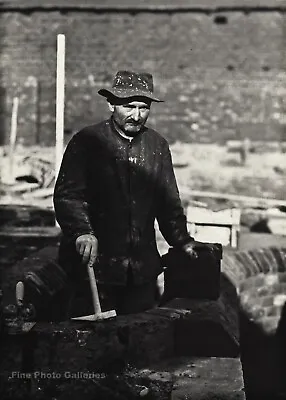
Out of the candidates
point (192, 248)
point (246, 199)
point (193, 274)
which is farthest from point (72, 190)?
point (246, 199)

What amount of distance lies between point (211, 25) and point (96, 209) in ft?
38.1

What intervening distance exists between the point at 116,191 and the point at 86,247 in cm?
38

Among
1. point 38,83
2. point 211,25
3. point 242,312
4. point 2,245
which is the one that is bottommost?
point 242,312

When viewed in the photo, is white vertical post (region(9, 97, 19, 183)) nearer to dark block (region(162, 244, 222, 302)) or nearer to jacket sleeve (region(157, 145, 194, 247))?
dark block (region(162, 244, 222, 302))

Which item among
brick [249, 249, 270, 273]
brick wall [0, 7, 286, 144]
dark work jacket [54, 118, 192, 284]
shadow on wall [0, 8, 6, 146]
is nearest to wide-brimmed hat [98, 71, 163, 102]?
dark work jacket [54, 118, 192, 284]

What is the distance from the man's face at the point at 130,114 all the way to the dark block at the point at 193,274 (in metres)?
0.87

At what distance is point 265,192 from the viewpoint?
14.0m

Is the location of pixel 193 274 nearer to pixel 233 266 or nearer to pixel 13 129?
pixel 233 266

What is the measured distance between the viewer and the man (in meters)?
3.51

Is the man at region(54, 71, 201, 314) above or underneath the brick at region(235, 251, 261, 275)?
above

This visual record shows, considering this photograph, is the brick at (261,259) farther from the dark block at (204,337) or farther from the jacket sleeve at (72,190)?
the jacket sleeve at (72,190)

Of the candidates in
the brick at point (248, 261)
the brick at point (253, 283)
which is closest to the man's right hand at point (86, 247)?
the brick at point (253, 283)

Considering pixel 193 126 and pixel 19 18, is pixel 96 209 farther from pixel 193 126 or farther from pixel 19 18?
pixel 19 18

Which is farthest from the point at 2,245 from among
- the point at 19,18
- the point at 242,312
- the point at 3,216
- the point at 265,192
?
the point at 19,18
